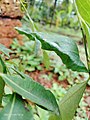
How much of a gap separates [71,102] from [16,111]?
12 cm

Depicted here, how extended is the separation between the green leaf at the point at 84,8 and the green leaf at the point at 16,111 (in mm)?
176

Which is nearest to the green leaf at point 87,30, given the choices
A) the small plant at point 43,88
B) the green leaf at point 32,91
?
the small plant at point 43,88

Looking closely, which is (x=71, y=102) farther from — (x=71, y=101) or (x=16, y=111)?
(x=16, y=111)

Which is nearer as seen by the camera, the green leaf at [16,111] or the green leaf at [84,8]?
the green leaf at [16,111]

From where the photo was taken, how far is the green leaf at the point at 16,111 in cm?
35

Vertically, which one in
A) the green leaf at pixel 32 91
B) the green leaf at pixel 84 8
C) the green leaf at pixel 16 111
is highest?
the green leaf at pixel 84 8

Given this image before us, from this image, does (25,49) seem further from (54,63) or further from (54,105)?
(54,105)

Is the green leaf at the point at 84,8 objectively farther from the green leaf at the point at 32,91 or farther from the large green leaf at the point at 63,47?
the green leaf at the point at 32,91

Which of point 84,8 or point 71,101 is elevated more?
point 84,8

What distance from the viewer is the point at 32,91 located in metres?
0.37

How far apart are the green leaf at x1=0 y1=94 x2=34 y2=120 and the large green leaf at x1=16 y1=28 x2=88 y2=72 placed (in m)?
0.09

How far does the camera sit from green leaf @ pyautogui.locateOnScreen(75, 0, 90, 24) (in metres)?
0.47

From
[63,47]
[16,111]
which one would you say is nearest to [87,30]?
[63,47]

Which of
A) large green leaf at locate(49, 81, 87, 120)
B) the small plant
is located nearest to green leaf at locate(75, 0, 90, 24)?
the small plant
